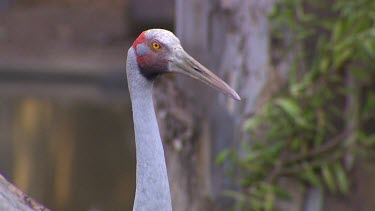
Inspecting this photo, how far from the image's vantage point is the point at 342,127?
5.34m

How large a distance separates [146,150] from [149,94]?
8.1 inches

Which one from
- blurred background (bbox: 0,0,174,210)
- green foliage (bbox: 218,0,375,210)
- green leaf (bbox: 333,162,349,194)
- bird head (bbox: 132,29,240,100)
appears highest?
bird head (bbox: 132,29,240,100)

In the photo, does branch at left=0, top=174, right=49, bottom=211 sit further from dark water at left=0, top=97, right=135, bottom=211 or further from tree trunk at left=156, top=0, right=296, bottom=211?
dark water at left=0, top=97, right=135, bottom=211

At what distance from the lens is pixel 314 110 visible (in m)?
5.14

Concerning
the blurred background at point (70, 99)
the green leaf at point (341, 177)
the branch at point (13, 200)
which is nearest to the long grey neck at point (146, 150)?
the branch at point (13, 200)

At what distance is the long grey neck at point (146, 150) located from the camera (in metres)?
3.19

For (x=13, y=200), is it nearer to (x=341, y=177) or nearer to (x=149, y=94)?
(x=149, y=94)

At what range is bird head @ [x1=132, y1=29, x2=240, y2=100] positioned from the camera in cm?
319

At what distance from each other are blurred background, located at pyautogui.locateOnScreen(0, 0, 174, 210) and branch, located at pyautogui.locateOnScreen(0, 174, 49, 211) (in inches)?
156

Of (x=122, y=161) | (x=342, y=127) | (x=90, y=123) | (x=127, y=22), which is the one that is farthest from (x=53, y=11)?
(x=342, y=127)

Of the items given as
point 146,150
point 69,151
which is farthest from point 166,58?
point 69,151

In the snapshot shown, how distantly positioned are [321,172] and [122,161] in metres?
3.48

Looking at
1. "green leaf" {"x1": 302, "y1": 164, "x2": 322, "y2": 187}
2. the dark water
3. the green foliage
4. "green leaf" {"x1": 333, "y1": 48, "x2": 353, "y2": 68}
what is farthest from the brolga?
the dark water

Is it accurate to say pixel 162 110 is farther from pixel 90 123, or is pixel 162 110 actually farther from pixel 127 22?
pixel 127 22
